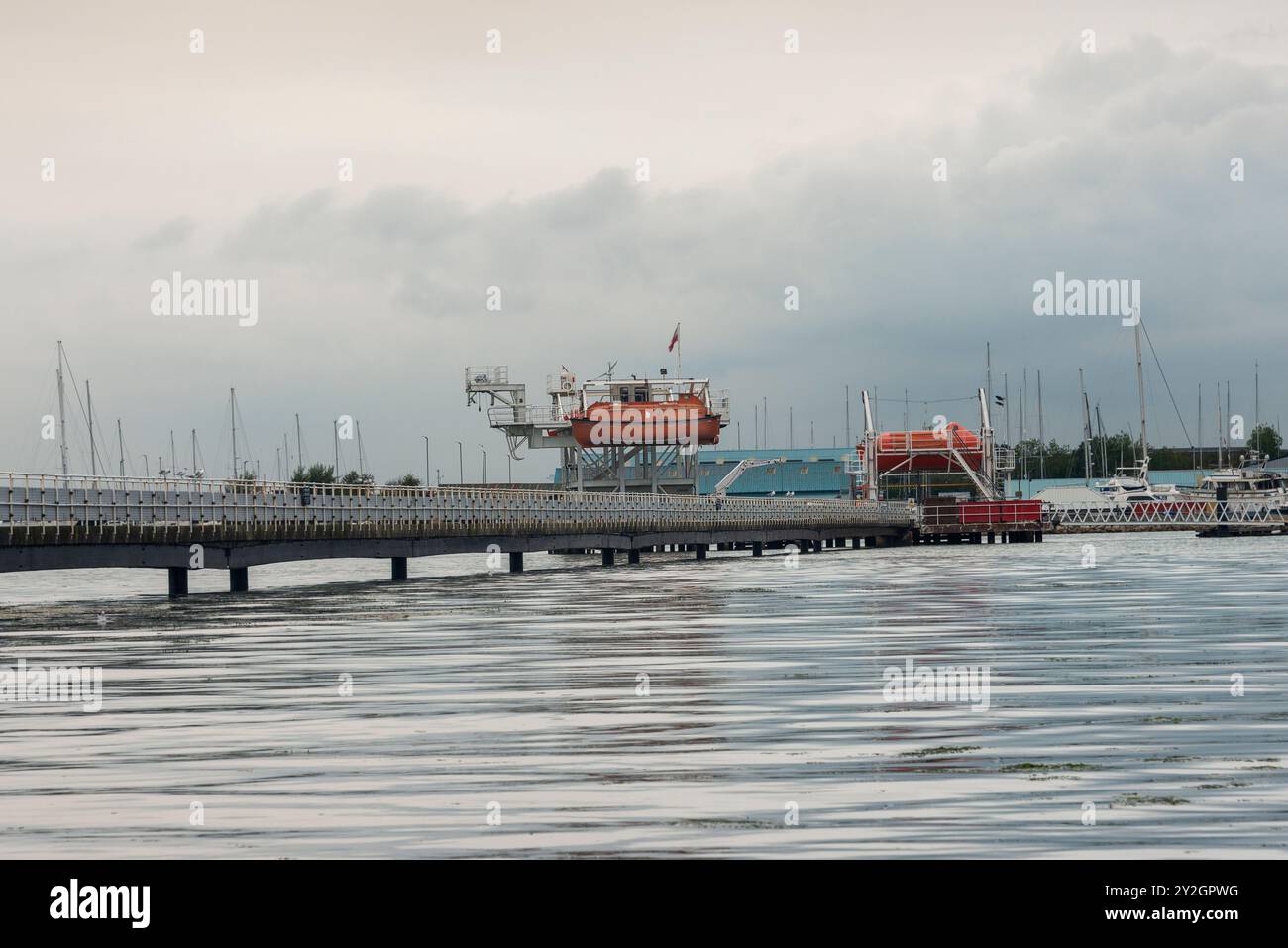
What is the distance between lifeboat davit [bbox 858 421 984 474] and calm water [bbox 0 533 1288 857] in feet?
370

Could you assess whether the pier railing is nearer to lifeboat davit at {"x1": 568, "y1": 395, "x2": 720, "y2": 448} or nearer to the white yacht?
lifeboat davit at {"x1": 568, "y1": 395, "x2": 720, "y2": 448}

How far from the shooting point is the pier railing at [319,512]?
48906 mm

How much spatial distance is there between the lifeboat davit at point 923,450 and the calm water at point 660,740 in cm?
11282

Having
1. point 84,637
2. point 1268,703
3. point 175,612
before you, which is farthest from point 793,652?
point 175,612

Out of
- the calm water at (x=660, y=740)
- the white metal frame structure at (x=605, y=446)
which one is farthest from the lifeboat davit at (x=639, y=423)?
the calm water at (x=660, y=740)

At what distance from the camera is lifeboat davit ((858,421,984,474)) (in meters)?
153

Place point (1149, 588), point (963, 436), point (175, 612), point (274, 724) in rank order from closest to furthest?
point (274, 724) → point (175, 612) → point (1149, 588) → point (963, 436)

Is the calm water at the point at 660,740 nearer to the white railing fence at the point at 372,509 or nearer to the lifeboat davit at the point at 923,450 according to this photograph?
the white railing fence at the point at 372,509

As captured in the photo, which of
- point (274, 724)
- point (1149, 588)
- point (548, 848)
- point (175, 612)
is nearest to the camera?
point (548, 848)

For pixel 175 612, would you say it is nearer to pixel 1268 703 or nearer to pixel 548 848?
pixel 1268 703

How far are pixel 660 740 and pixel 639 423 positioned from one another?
111766 mm

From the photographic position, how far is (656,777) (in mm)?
15734
